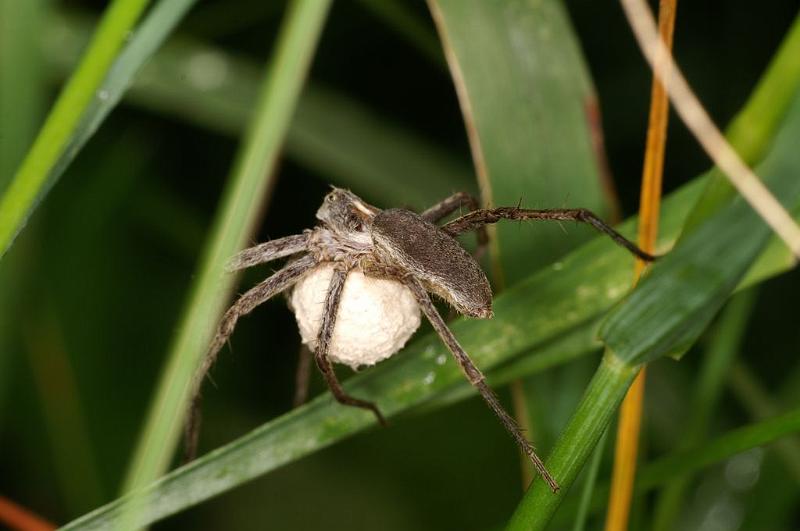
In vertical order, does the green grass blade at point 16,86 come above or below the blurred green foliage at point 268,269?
above

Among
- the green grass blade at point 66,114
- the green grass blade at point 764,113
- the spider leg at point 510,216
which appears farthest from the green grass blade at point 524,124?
the green grass blade at point 66,114

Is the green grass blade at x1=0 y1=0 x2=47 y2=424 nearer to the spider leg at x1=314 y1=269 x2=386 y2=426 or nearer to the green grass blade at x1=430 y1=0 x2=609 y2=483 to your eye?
the spider leg at x1=314 y1=269 x2=386 y2=426

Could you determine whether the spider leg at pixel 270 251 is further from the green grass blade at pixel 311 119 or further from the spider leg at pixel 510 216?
the green grass blade at pixel 311 119

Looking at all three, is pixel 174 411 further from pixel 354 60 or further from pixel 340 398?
pixel 354 60

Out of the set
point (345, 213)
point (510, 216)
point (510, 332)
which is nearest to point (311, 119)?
point (345, 213)

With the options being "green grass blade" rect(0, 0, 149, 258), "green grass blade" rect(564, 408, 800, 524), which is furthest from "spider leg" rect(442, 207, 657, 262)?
"green grass blade" rect(0, 0, 149, 258)

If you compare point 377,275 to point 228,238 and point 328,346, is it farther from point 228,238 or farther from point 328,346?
point 228,238
